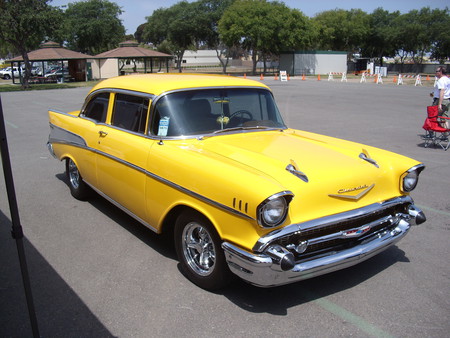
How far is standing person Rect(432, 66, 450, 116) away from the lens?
1025 centimetres

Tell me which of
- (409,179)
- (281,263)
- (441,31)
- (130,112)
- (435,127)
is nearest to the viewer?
(281,263)

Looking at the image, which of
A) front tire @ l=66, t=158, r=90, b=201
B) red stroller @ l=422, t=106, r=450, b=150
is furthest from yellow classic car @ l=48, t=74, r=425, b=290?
red stroller @ l=422, t=106, r=450, b=150

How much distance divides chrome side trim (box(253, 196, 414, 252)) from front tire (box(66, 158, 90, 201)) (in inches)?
136

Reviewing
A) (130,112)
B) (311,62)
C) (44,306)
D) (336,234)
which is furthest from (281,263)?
(311,62)

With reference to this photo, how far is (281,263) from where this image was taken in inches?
114

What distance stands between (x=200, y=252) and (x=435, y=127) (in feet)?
25.3

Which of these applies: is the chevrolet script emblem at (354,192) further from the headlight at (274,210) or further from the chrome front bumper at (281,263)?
the headlight at (274,210)

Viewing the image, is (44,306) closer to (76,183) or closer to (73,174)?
(76,183)

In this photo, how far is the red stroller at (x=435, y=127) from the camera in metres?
9.27

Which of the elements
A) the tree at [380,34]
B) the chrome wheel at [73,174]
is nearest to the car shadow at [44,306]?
the chrome wheel at [73,174]

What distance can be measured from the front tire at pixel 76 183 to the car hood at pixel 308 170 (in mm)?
2398

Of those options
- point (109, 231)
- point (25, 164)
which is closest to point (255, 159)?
point (109, 231)

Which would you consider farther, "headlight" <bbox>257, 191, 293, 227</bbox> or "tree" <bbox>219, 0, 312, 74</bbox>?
"tree" <bbox>219, 0, 312, 74</bbox>

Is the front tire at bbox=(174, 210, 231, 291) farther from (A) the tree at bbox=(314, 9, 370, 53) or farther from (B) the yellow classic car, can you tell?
(A) the tree at bbox=(314, 9, 370, 53)
